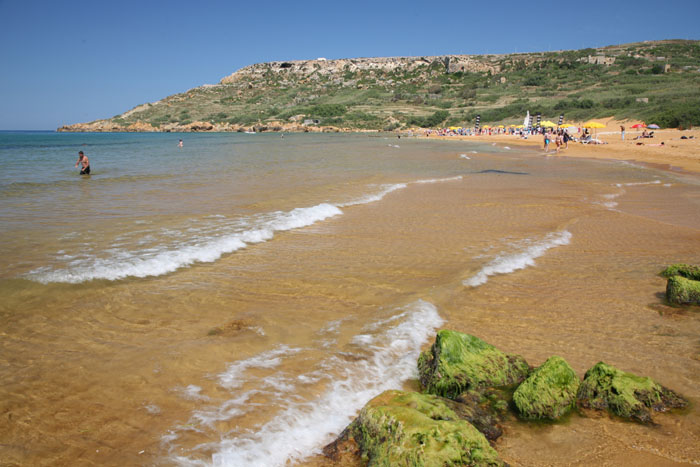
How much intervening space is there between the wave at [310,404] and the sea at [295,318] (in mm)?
14

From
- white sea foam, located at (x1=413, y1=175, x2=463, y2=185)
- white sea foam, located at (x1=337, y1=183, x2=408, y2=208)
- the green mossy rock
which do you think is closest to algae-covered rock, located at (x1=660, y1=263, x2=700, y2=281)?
the green mossy rock

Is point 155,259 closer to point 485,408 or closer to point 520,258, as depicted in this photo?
point 485,408

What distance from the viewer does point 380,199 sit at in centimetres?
1166

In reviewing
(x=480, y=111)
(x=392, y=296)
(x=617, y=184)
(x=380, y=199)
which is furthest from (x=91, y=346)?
(x=480, y=111)

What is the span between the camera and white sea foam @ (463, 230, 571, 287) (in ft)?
18.4

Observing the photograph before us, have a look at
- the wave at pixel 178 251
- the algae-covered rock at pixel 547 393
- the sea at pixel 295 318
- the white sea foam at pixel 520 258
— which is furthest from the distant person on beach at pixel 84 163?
the algae-covered rock at pixel 547 393

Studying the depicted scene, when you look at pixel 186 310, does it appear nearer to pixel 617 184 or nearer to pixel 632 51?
pixel 617 184

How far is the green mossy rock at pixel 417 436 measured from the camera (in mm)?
2232

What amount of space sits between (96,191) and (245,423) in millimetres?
13034

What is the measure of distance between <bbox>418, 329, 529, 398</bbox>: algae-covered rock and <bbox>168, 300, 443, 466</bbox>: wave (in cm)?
27

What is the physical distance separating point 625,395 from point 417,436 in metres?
1.60

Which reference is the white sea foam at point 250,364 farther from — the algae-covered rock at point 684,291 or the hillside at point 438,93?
the hillside at point 438,93

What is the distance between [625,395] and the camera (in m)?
2.88

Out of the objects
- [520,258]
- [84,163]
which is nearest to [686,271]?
[520,258]
